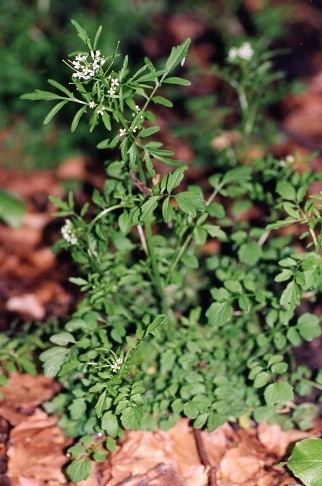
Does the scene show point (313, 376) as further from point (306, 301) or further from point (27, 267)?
point (27, 267)

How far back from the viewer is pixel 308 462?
178cm

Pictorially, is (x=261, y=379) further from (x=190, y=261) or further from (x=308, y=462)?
(x=190, y=261)

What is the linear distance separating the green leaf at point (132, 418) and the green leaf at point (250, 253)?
0.69 m

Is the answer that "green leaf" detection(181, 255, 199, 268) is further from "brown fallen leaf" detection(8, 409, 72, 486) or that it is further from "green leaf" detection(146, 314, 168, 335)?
"brown fallen leaf" detection(8, 409, 72, 486)

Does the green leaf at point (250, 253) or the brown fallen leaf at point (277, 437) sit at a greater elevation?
the green leaf at point (250, 253)

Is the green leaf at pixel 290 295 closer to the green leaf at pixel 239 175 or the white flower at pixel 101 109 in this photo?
the green leaf at pixel 239 175

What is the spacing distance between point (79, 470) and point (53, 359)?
14.8 inches

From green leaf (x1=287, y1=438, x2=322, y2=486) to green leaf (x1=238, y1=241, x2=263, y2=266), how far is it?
2.05ft

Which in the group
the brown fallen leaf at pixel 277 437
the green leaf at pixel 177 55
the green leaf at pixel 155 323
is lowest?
the brown fallen leaf at pixel 277 437

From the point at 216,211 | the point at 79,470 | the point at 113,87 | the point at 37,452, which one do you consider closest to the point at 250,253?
the point at 216,211

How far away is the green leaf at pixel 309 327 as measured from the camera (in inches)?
73.7

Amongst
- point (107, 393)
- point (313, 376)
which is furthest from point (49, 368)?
point (313, 376)

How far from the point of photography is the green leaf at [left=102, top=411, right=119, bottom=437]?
165 centimetres

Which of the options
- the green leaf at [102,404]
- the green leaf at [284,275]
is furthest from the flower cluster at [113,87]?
the green leaf at [102,404]
